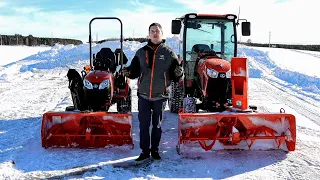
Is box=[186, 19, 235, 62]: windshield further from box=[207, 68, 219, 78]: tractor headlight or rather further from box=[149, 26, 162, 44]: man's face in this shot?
box=[149, 26, 162, 44]: man's face

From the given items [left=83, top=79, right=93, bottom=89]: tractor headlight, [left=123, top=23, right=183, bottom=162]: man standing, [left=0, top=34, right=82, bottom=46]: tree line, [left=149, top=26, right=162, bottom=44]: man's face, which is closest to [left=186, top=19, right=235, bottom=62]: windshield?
[left=83, top=79, right=93, bottom=89]: tractor headlight

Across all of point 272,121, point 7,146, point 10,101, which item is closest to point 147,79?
point 272,121

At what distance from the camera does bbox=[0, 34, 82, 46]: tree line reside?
61531 millimetres

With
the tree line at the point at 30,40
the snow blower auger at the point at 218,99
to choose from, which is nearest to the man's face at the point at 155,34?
the snow blower auger at the point at 218,99

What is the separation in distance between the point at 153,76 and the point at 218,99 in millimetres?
1880

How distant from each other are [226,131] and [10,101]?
21.6 feet

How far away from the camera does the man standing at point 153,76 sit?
15.8 ft

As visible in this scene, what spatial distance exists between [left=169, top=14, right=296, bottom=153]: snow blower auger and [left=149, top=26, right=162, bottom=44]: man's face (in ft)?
3.77

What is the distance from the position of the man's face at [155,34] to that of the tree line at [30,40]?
58.4 metres

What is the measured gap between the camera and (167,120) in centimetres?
732

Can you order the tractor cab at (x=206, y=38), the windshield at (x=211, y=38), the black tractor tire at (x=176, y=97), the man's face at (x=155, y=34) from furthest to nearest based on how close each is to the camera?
the black tractor tire at (x=176, y=97)
the windshield at (x=211, y=38)
the tractor cab at (x=206, y=38)
the man's face at (x=155, y=34)

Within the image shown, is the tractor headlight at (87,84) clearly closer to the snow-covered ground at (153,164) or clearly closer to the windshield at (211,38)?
the snow-covered ground at (153,164)

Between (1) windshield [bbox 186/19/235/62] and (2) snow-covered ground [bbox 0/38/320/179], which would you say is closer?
(2) snow-covered ground [bbox 0/38/320/179]

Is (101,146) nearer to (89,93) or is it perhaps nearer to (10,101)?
(89,93)
